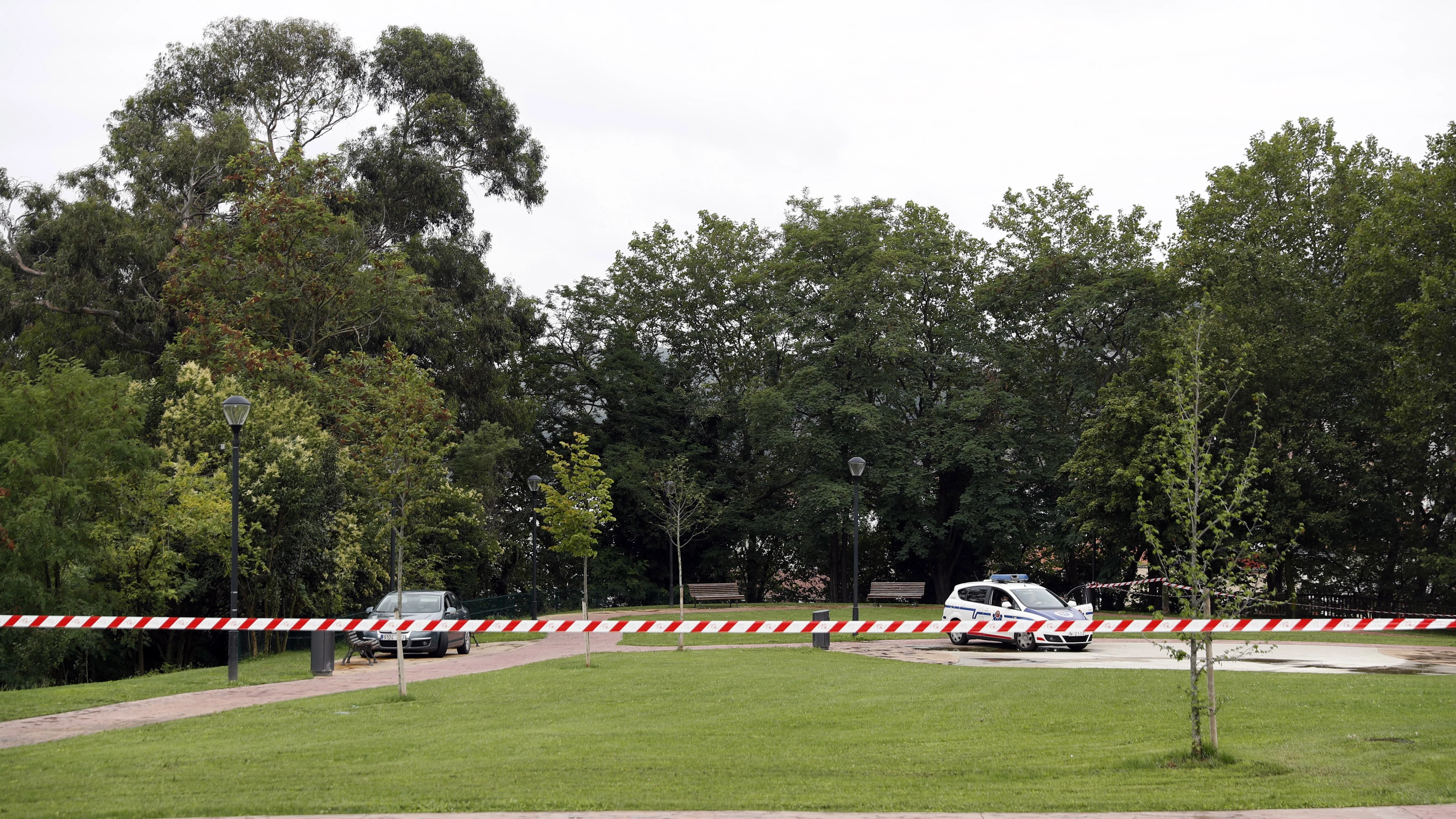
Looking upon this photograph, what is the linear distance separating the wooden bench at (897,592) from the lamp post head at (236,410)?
29.5 meters

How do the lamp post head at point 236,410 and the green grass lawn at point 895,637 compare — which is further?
the green grass lawn at point 895,637

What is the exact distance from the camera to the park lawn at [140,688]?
14.6 m

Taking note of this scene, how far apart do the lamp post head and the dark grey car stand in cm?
529

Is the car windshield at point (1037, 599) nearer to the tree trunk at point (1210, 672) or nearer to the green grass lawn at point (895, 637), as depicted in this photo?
the green grass lawn at point (895, 637)

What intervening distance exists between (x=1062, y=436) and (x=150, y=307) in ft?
109

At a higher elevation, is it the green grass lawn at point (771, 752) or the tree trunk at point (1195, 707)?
the tree trunk at point (1195, 707)

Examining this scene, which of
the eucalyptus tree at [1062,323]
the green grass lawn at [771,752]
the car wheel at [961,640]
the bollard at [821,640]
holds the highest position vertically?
the eucalyptus tree at [1062,323]

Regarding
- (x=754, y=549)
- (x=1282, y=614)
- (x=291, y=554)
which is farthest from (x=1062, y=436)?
(x=291, y=554)

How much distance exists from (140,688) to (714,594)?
30450 millimetres

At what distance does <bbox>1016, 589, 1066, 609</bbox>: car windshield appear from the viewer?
24.8 meters

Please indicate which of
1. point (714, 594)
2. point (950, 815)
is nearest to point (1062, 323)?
point (714, 594)

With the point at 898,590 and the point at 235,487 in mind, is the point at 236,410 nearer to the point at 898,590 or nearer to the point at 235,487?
the point at 235,487

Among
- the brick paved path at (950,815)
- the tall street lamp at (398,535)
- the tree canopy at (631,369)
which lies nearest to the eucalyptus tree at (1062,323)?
the tree canopy at (631,369)

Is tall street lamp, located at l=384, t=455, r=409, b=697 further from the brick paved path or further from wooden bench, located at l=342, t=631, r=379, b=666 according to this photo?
the brick paved path
